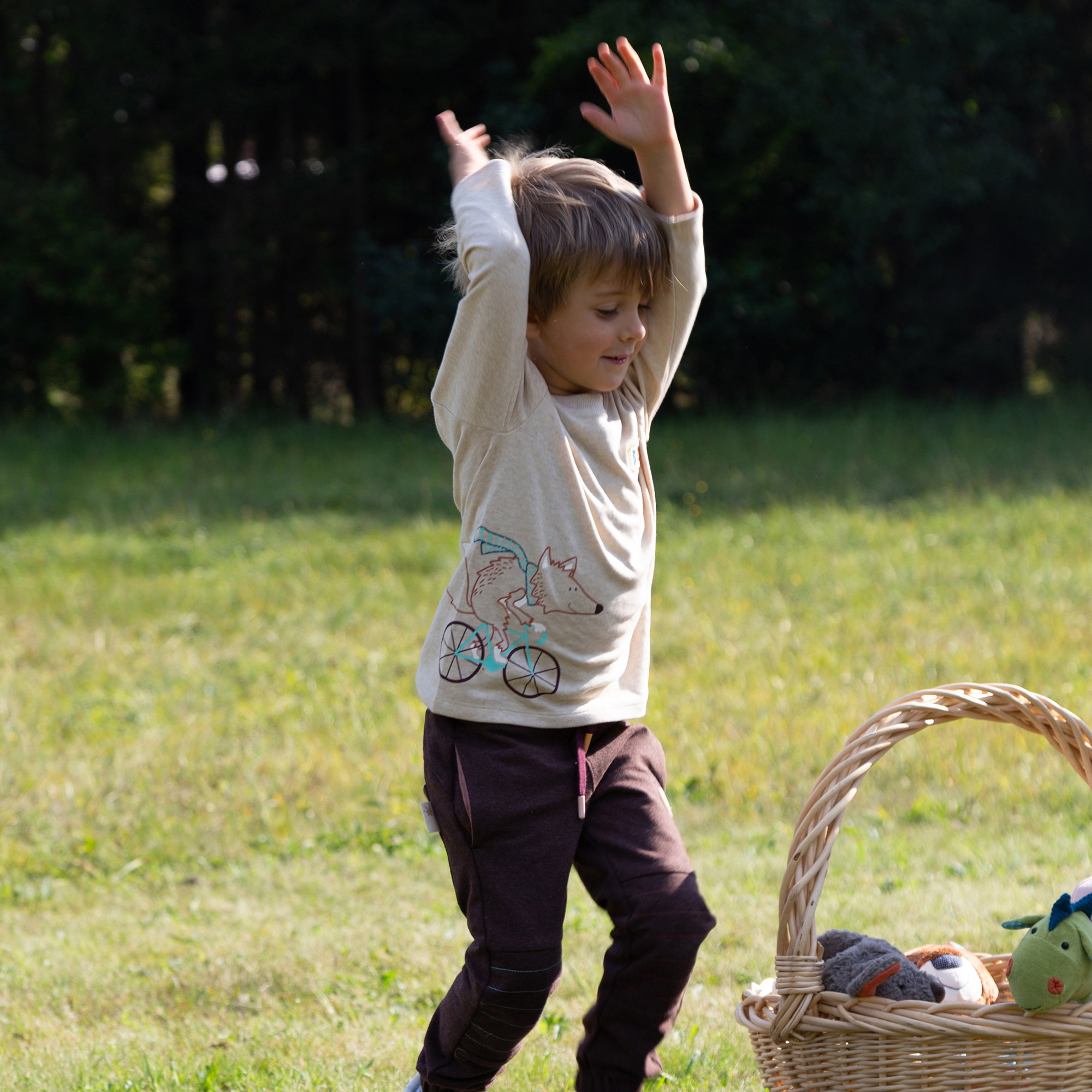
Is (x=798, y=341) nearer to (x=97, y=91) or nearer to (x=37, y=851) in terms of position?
(x=97, y=91)

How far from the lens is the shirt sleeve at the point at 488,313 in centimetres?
213

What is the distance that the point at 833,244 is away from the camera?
17.1 metres

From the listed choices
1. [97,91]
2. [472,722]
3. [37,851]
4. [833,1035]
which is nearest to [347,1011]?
[472,722]

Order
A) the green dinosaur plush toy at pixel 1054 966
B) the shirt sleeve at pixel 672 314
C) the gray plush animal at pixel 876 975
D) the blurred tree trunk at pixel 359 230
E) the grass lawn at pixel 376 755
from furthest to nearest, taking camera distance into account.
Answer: the blurred tree trunk at pixel 359 230
the grass lawn at pixel 376 755
the shirt sleeve at pixel 672 314
the gray plush animal at pixel 876 975
the green dinosaur plush toy at pixel 1054 966

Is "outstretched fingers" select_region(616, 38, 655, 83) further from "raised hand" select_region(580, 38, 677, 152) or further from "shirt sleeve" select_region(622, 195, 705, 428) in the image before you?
"shirt sleeve" select_region(622, 195, 705, 428)

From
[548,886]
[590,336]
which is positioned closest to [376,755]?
[548,886]

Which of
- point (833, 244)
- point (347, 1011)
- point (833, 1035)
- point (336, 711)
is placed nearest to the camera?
point (833, 1035)

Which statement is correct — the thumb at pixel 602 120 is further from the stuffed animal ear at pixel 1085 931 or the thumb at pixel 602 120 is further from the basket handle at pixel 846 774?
the stuffed animal ear at pixel 1085 931

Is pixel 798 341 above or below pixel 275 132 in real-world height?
below

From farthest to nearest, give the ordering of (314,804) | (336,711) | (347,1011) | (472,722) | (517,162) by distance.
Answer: (336,711) → (314,804) → (347,1011) → (517,162) → (472,722)

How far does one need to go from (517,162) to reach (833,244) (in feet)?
50.9

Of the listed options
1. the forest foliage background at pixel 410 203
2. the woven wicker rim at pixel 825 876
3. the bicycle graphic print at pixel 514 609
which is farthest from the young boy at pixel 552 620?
the forest foliage background at pixel 410 203

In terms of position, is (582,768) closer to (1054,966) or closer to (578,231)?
(1054,966)

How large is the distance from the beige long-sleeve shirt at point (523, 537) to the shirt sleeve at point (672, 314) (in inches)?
8.6
